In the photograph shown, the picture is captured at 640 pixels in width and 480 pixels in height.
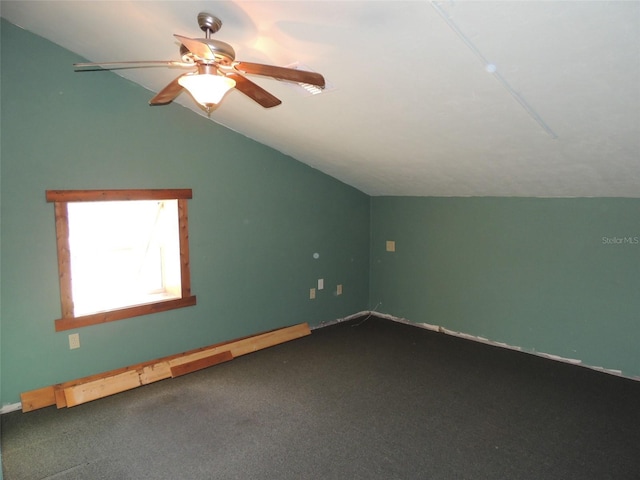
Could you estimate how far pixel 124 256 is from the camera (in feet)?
12.6

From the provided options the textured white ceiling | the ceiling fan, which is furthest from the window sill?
the ceiling fan

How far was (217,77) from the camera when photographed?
1.80 m

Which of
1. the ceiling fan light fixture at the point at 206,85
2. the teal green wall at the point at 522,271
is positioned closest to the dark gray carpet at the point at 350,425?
the teal green wall at the point at 522,271

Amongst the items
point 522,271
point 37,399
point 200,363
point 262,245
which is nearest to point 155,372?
point 200,363

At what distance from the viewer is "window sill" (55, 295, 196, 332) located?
306cm

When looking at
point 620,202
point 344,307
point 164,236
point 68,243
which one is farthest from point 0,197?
point 620,202

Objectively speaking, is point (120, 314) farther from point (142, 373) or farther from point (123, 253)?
point (123, 253)

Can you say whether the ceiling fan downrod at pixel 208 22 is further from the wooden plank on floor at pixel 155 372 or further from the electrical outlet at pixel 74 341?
the wooden plank on floor at pixel 155 372

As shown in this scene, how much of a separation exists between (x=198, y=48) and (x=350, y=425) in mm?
2419

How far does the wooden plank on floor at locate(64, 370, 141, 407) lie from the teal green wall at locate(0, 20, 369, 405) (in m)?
0.12

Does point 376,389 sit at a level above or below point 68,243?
below

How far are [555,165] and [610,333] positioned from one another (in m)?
1.61

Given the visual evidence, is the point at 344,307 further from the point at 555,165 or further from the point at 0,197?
the point at 0,197

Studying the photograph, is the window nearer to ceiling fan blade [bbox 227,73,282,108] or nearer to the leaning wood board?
the leaning wood board
